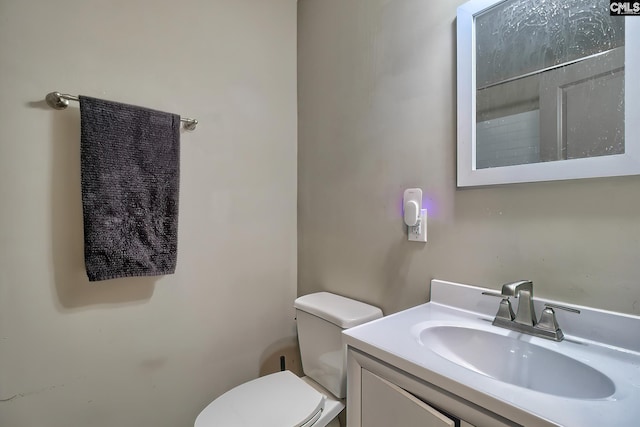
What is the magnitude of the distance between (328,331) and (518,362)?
67 centimetres

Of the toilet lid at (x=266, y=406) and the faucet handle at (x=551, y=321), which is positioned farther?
the toilet lid at (x=266, y=406)

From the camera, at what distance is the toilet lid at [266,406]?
97cm

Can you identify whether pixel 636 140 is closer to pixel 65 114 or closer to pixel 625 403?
pixel 625 403

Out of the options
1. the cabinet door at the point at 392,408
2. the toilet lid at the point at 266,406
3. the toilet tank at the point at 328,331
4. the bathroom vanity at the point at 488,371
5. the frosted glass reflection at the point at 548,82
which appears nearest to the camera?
the bathroom vanity at the point at 488,371

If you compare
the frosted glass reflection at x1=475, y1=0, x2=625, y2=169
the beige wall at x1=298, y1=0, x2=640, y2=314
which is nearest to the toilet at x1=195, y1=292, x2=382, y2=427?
the beige wall at x1=298, y1=0, x2=640, y2=314

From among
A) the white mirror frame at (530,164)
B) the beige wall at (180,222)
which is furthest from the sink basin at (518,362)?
the beige wall at (180,222)

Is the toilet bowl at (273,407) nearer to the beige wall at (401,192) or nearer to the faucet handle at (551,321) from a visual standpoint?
the beige wall at (401,192)

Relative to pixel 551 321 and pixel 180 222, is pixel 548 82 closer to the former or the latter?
pixel 551 321

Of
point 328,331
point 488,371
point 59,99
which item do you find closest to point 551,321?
point 488,371

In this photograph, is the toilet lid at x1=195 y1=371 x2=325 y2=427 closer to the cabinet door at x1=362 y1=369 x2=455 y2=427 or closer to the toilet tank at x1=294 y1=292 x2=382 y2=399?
the toilet tank at x1=294 y1=292 x2=382 y2=399

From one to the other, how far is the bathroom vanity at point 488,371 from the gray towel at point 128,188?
88 centimetres

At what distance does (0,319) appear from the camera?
37.0 inches

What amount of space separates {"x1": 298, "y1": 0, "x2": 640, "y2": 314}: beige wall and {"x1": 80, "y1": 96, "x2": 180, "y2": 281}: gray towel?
2.35ft

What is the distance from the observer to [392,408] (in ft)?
2.24
